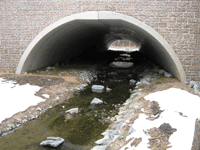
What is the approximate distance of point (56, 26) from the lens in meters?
8.64

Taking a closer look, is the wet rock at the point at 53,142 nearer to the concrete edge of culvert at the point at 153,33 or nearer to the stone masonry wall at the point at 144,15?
the concrete edge of culvert at the point at 153,33

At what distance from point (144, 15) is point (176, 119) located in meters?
5.07

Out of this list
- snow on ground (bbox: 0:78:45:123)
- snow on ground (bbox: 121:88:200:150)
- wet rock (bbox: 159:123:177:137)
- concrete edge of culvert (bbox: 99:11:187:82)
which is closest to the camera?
snow on ground (bbox: 121:88:200:150)

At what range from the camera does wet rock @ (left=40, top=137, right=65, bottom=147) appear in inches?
181

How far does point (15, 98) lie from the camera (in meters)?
6.47

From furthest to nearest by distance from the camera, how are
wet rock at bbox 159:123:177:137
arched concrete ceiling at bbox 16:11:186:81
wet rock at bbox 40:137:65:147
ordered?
arched concrete ceiling at bbox 16:11:186:81 → wet rock at bbox 40:137:65:147 → wet rock at bbox 159:123:177:137

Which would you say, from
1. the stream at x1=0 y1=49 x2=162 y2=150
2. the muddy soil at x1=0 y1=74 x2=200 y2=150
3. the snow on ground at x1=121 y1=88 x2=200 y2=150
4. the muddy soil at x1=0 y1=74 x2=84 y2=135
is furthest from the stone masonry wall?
the stream at x1=0 y1=49 x2=162 y2=150

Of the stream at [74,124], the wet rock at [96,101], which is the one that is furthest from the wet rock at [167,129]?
the wet rock at [96,101]

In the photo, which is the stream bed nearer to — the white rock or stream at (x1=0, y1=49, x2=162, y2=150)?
stream at (x1=0, y1=49, x2=162, y2=150)

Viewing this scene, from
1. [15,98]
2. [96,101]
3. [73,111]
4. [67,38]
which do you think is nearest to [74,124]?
[73,111]

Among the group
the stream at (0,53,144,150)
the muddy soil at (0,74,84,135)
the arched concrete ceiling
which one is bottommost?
the stream at (0,53,144,150)

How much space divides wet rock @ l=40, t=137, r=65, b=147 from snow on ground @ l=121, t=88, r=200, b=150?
1621 millimetres

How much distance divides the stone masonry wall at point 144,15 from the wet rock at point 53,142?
5605 millimetres

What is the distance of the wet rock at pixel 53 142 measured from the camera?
4.59 meters
